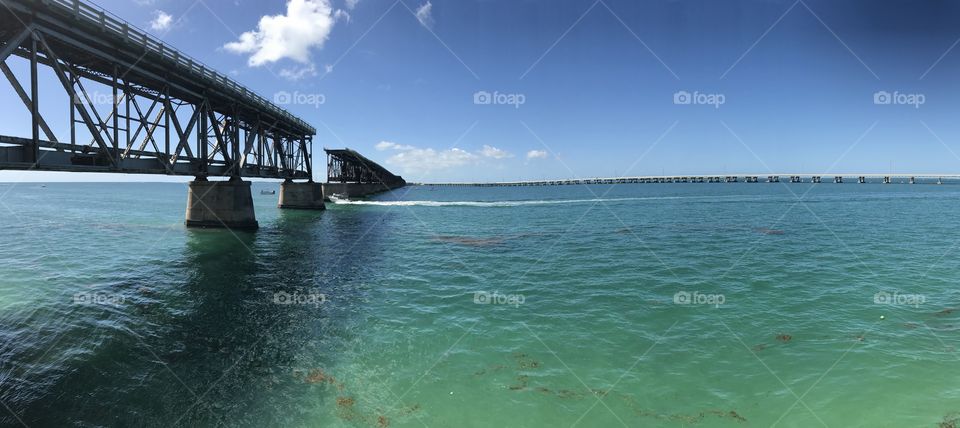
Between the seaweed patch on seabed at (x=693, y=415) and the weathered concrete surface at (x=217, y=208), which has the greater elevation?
the weathered concrete surface at (x=217, y=208)

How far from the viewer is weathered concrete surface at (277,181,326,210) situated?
77.6 meters

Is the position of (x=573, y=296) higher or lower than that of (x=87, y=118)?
lower

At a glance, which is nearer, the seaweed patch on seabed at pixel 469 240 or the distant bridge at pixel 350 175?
the seaweed patch on seabed at pixel 469 240

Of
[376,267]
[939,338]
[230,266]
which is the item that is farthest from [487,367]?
[230,266]

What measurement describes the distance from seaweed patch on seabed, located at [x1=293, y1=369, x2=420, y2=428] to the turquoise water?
0.07 metres

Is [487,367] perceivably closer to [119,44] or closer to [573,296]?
[573,296]

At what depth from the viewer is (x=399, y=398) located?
10.2m

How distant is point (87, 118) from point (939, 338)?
3563 centimetres

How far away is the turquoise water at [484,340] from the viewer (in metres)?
9.66

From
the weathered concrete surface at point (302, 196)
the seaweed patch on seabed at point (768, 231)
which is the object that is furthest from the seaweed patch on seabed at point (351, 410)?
the weathered concrete surface at point (302, 196)

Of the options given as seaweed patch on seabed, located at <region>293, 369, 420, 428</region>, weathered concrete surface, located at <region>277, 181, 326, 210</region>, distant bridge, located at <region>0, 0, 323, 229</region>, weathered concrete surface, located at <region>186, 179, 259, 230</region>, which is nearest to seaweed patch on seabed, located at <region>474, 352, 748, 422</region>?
seaweed patch on seabed, located at <region>293, 369, 420, 428</region>

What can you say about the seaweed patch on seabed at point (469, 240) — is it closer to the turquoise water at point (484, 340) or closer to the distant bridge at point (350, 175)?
the turquoise water at point (484, 340)

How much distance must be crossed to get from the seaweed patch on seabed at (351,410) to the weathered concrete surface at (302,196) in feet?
232

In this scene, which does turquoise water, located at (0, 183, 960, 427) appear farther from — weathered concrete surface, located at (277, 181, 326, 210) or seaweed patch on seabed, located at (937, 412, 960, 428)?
weathered concrete surface, located at (277, 181, 326, 210)
